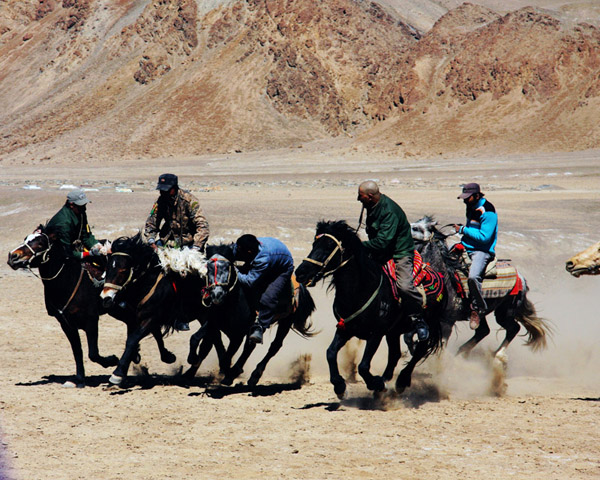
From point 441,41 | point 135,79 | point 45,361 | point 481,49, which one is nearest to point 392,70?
point 441,41

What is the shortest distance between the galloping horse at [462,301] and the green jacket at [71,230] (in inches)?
180

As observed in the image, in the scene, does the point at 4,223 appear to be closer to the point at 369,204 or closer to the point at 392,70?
the point at 369,204

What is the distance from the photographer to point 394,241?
8.84 meters

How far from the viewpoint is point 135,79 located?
9850 cm

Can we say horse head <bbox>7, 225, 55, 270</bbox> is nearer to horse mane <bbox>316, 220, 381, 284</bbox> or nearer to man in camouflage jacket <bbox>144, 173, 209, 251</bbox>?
man in camouflage jacket <bbox>144, 173, 209, 251</bbox>

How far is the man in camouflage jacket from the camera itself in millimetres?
10414

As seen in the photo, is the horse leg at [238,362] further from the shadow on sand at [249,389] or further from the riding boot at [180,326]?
the riding boot at [180,326]

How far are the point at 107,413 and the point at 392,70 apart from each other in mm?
90306

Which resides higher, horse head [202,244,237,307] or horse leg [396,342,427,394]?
horse head [202,244,237,307]

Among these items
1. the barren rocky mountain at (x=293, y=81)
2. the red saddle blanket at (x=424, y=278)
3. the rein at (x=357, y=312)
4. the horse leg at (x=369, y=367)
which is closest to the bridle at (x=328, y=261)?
the rein at (x=357, y=312)

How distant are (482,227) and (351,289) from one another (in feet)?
8.72

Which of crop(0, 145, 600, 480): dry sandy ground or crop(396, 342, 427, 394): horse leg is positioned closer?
crop(0, 145, 600, 480): dry sandy ground

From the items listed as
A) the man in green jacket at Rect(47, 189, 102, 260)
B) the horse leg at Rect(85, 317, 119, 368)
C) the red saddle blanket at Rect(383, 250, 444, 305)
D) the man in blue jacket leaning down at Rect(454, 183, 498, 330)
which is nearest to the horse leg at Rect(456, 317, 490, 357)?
the man in blue jacket leaning down at Rect(454, 183, 498, 330)

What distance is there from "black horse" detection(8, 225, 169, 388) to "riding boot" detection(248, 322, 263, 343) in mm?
1664
